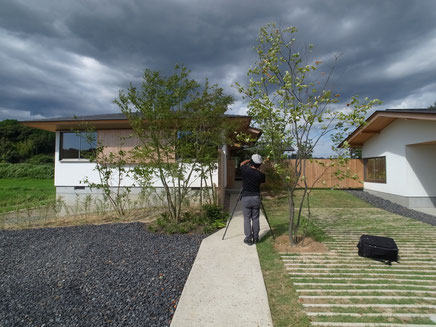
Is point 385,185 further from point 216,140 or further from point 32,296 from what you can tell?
point 32,296

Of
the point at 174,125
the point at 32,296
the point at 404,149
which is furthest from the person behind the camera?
the point at 404,149

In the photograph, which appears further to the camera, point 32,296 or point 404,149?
point 404,149

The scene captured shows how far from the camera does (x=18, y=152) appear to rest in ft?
136

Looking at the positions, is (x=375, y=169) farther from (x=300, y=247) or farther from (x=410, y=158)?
(x=300, y=247)

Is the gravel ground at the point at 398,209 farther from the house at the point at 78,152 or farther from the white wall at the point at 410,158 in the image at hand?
the house at the point at 78,152

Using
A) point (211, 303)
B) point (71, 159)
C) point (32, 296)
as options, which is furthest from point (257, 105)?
point (71, 159)

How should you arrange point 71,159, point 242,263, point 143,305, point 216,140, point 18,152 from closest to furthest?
point 143,305 → point 242,263 → point 216,140 → point 71,159 → point 18,152

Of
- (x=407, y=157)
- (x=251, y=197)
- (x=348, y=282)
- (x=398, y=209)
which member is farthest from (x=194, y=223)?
(x=407, y=157)

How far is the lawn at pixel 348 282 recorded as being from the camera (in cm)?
236

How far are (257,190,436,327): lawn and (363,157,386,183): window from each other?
A: 6.76m

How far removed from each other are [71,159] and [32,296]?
354 inches

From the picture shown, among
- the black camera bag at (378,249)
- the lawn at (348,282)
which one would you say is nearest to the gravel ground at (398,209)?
the lawn at (348,282)

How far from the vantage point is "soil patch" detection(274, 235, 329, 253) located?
4215 millimetres

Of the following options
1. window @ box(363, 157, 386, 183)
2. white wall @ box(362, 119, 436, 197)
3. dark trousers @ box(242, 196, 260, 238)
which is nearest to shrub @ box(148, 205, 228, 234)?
dark trousers @ box(242, 196, 260, 238)
